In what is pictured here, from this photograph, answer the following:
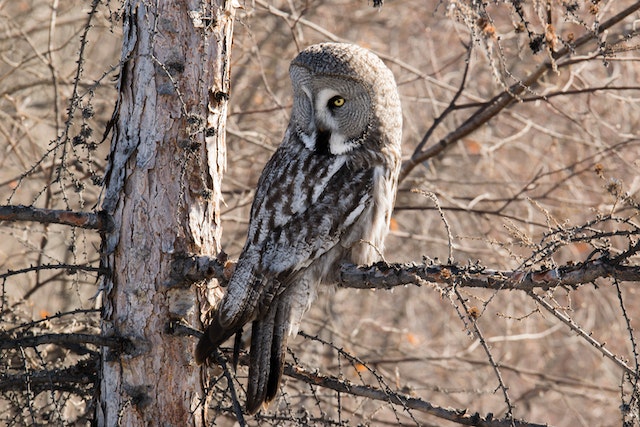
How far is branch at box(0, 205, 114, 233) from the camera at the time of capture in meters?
3.27

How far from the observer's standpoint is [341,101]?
431 cm

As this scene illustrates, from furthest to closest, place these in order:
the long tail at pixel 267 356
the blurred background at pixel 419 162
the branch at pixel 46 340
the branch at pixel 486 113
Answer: the blurred background at pixel 419 162
the branch at pixel 486 113
the long tail at pixel 267 356
the branch at pixel 46 340

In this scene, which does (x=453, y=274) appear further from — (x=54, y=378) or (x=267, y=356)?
(x=54, y=378)

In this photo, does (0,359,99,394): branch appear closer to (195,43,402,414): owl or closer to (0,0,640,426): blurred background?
(195,43,402,414): owl

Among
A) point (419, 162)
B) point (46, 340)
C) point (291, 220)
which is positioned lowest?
point (46, 340)

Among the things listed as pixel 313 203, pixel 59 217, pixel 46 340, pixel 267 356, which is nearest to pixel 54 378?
pixel 46 340

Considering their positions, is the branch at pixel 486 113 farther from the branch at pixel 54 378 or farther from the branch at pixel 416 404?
the branch at pixel 54 378

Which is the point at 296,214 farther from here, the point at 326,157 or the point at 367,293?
the point at 367,293

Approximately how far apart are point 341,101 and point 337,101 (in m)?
0.02

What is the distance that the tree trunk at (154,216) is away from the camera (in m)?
3.57

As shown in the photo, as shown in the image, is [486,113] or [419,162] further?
[419,162]

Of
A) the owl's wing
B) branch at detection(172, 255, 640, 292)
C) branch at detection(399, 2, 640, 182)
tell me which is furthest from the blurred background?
branch at detection(172, 255, 640, 292)

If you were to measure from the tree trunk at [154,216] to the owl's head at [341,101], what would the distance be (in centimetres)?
73

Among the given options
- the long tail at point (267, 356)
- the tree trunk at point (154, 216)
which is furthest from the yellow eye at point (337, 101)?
the long tail at point (267, 356)
